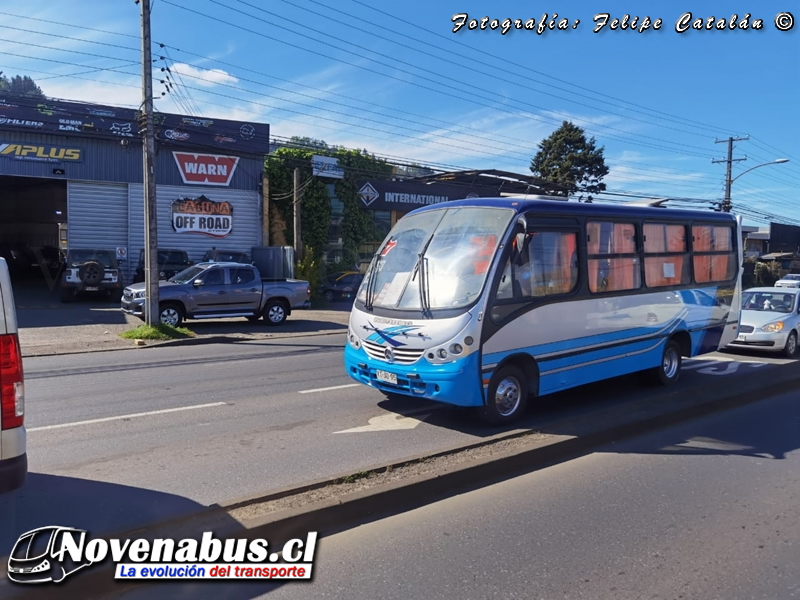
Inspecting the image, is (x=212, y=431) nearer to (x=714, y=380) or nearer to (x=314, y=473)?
(x=314, y=473)

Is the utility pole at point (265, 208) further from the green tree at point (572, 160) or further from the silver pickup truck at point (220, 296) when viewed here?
the green tree at point (572, 160)

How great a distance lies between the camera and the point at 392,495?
17.3 ft

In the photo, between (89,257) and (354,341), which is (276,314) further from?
(354,341)

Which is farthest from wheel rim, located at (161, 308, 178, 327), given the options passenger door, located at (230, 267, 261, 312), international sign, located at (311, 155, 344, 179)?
international sign, located at (311, 155, 344, 179)

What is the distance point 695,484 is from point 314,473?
343cm

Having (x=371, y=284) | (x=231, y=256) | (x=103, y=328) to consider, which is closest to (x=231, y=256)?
(x=231, y=256)

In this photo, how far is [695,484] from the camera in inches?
238

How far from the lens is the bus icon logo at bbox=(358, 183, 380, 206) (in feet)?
117

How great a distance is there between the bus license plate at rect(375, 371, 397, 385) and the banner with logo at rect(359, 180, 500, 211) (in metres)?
28.4

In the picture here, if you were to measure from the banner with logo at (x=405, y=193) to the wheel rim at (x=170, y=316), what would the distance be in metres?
19.1

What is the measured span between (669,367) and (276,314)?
1218cm

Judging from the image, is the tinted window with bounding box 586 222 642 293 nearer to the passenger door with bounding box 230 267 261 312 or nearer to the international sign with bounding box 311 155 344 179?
the passenger door with bounding box 230 267 261 312

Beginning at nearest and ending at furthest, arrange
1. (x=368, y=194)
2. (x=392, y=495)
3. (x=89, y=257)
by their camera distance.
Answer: (x=392, y=495)
(x=89, y=257)
(x=368, y=194)

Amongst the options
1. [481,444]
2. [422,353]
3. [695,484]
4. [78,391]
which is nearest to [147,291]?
[78,391]
